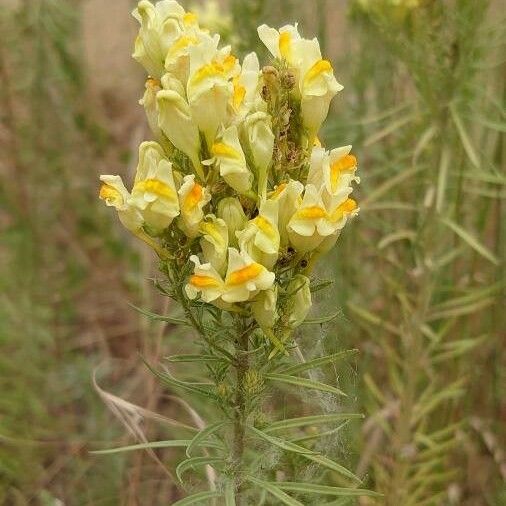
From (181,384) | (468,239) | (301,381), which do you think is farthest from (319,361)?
(468,239)

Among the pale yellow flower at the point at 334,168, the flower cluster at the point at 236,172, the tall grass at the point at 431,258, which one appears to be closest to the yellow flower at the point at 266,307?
the flower cluster at the point at 236,172

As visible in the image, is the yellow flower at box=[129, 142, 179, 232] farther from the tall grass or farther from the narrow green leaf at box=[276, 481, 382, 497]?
the tall grass

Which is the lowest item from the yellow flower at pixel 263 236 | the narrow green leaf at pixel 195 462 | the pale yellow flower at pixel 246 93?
the narrow green leaf at pixel 195 462

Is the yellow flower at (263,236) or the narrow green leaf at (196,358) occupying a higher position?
the yellow flower at (263,236)

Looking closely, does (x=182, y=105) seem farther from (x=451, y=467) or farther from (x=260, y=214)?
(x=451, y=467)

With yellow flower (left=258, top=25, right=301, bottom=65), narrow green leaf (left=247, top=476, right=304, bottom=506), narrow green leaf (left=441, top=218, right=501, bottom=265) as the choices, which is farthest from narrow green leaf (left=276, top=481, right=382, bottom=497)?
narrow green leaf (left=441, top=218, right=501, bottom=265)

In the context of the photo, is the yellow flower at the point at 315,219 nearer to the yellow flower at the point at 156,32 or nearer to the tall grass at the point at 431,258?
the yellow flower at the point at 156,32
